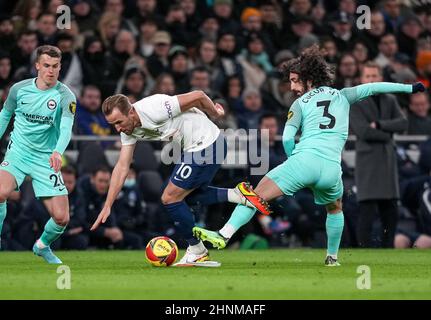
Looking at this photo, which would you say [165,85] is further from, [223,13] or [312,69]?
[312,69]

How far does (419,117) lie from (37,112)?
299 inches

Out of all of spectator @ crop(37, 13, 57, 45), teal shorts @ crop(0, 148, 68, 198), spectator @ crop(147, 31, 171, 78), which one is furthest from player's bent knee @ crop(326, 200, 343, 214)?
spectator @ crop(37, 13, 57, 45)

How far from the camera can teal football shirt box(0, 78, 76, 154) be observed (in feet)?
42.2

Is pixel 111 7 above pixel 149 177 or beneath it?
above

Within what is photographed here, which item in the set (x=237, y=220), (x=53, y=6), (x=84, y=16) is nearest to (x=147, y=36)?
(x=84, y=16)

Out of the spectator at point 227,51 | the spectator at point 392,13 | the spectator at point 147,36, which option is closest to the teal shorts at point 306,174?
the spectator at point 227,51

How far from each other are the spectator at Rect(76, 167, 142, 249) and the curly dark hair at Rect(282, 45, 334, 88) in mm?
5182

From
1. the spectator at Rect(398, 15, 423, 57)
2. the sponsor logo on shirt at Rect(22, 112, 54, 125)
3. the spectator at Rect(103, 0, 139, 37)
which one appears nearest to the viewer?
the sponsor logo on shirt at Rect(22, 112, 54, 125)

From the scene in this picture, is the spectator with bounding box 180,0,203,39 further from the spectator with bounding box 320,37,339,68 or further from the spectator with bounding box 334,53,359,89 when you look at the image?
the spectator with bounding box 334,53,359,89

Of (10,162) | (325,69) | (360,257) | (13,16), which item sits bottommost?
(360,257)

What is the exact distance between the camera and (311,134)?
11.9 m

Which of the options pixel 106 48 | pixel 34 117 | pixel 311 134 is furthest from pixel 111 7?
pixel 311 134

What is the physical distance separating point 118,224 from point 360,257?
436cm

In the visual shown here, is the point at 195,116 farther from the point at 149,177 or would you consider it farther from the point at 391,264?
the point at 149,177
